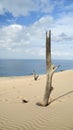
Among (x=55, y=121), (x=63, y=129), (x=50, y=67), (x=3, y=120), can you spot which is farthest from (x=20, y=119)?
(x=50, y=67)

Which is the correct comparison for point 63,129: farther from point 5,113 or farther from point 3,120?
point 5,113

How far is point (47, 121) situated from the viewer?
30.2 feet

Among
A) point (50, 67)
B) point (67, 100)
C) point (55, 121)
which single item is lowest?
point (67, 100)

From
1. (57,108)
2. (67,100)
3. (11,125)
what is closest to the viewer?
(11,125)

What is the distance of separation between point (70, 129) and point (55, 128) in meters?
0.56

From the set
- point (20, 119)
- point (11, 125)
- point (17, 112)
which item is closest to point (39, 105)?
point (17, 112)

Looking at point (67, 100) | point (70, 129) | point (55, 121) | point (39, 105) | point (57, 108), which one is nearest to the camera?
point (70, 129)

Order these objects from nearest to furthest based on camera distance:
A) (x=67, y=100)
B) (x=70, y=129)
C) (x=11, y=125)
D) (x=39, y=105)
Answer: (x=70, y=129) → (x=11, y=125) → (x=39, y=105) → (x=67, y=100)

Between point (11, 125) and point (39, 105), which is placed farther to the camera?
point (39, 105)

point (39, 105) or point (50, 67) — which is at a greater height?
point (50, 67)

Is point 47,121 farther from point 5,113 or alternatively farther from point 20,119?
point 5,113

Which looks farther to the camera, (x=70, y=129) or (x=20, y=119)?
(x=20, y=119)

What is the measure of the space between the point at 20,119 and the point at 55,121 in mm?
1506

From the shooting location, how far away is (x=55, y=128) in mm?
8188
